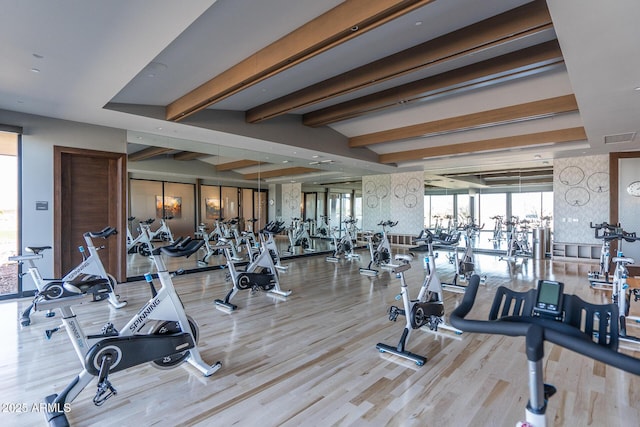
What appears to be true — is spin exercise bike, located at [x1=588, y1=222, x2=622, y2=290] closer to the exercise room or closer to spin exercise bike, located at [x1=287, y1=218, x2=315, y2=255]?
the exercise room

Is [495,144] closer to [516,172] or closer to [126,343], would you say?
[516,172]

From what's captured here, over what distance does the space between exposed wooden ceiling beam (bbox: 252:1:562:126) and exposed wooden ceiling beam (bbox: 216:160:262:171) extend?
8.37 feet

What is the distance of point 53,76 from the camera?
11.8ft

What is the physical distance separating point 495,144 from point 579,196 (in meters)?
3.08

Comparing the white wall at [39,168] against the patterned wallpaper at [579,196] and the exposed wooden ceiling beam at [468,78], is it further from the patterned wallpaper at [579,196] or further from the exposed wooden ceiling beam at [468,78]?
the patterned wallpaper at [579,196]

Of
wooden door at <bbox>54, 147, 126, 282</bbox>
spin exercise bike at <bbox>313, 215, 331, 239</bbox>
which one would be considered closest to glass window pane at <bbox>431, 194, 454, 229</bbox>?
spin exercise bike at <bbox>313, 215, 331, 239</bbox>

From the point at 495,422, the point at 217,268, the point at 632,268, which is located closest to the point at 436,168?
the point at 632,268

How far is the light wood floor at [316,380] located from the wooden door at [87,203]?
1296 mm

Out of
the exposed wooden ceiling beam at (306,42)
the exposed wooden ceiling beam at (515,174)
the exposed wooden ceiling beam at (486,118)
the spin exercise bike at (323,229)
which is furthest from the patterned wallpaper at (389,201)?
the exposed wooden ceiling beam at (306,42)

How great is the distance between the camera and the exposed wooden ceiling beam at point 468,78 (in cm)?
402

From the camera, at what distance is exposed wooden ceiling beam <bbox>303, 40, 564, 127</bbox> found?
13.2ft

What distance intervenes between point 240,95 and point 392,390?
4604 mm

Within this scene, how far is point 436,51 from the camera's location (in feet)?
12.2

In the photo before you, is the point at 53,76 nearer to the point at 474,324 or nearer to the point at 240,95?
the point at 240,95
